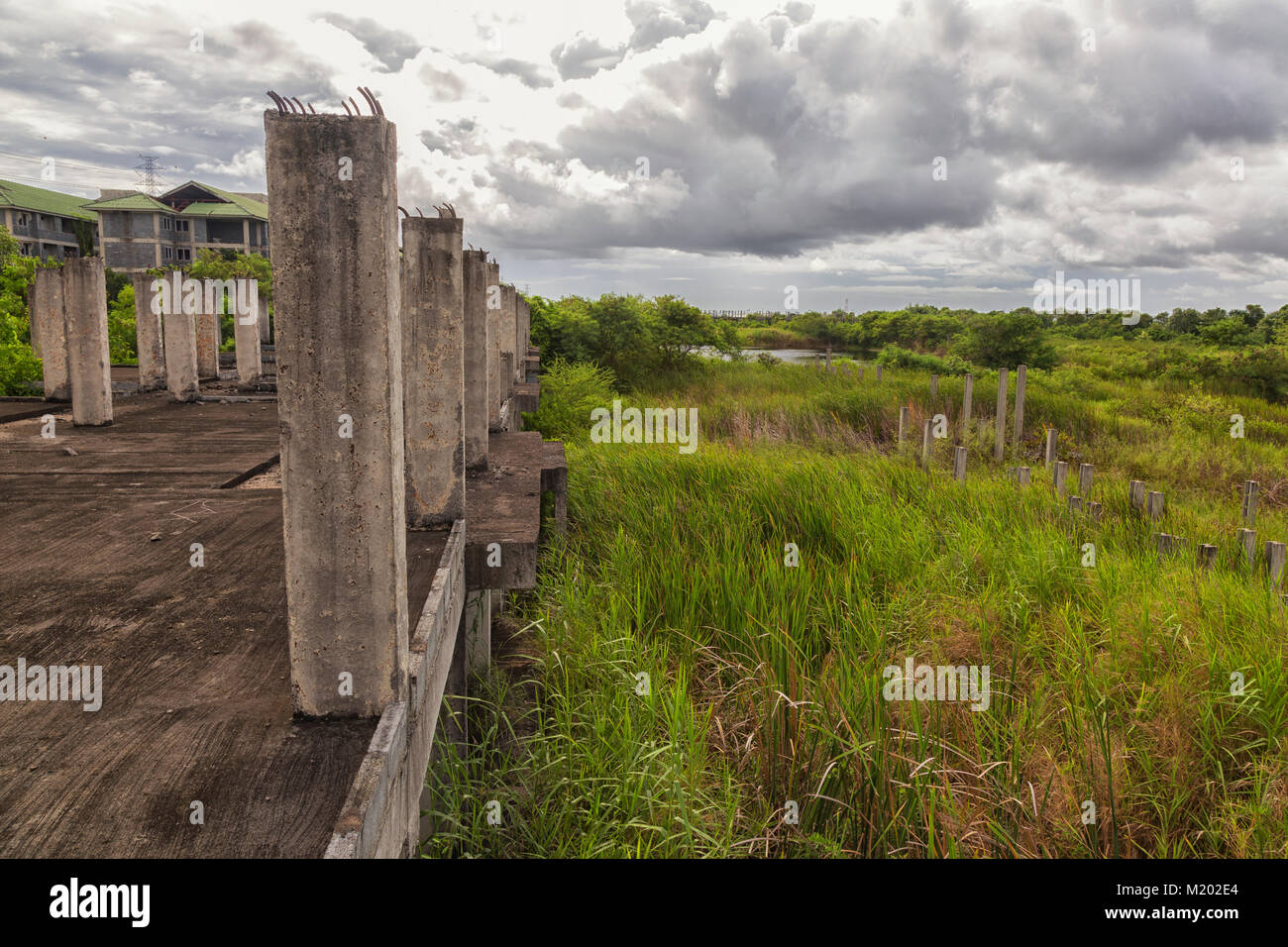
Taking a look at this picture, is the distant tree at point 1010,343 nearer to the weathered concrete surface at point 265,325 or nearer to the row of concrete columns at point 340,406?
the weathered concrete surface at point 265,325

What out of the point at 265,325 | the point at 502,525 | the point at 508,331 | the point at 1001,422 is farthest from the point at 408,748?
the point at 265,325

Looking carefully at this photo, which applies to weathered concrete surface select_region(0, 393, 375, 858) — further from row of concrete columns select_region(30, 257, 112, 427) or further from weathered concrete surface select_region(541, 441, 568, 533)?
row of concrete columns select_region(30, 257, 112, 427)

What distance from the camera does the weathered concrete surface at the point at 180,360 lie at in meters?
11.9

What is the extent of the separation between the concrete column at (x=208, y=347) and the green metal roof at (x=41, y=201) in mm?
41773

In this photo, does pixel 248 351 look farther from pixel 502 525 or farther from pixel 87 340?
pixel 502 525

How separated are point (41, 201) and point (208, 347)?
4615 centimetres

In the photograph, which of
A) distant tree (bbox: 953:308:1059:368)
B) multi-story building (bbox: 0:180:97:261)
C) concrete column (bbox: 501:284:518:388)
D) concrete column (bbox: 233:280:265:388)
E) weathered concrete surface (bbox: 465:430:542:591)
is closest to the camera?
weathered concrete surface (bbox: 465:430:542:591)

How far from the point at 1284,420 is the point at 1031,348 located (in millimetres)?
9868

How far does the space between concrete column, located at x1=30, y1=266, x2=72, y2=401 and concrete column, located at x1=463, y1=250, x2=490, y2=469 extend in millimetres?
6979

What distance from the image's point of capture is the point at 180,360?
1214 cm

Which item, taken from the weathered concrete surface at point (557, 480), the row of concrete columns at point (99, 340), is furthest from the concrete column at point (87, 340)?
the weathered concrete surface at point (557, 480)

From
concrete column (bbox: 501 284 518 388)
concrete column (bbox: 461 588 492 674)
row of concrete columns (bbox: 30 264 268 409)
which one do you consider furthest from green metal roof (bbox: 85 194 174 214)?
concrete column (bbox: 461 588 492 674)

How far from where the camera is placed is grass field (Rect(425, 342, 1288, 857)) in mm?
3619
